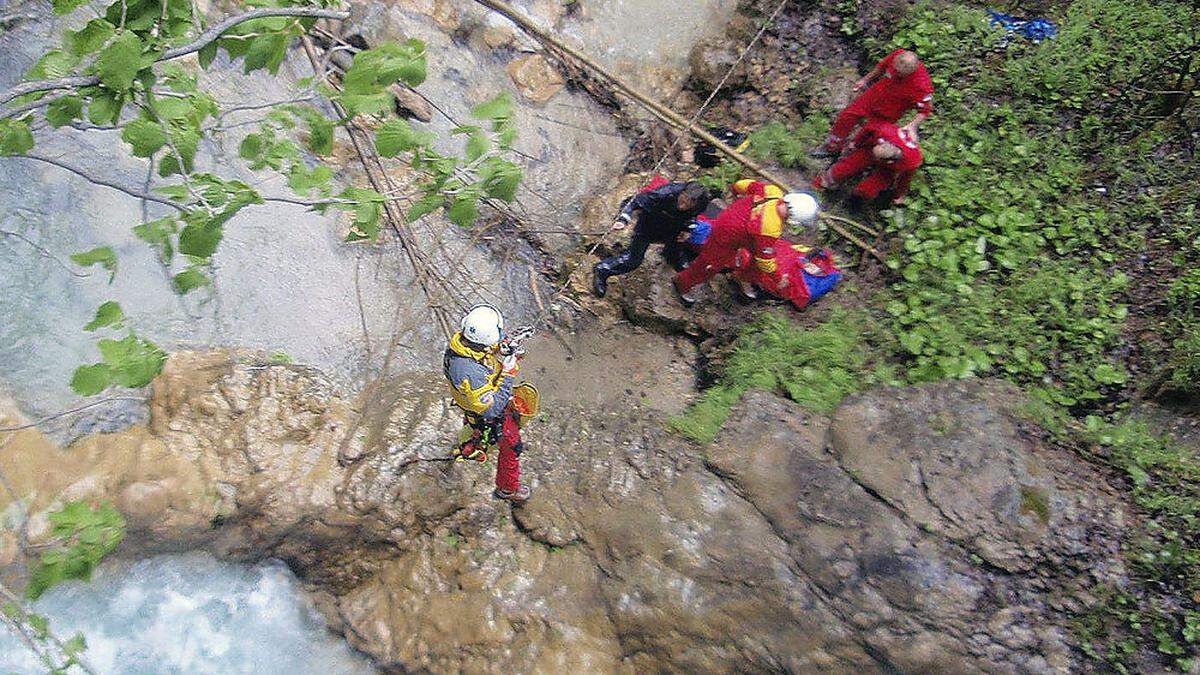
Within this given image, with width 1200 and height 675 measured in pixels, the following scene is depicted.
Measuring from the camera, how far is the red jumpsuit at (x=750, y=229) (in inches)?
190

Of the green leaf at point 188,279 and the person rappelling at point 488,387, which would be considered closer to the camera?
the green leaf at point 188,279

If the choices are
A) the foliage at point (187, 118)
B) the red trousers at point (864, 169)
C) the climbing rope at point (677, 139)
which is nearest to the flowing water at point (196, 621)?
the climbing rope at point (677, 139)

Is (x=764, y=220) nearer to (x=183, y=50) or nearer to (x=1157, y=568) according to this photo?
(x=1157, y=568)

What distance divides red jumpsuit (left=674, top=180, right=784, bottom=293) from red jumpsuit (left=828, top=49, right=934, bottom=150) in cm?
117

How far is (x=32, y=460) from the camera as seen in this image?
4.11 meters

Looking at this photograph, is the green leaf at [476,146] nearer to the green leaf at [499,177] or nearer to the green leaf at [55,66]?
the green leaf at [499,177]

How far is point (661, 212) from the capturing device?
17.1ft

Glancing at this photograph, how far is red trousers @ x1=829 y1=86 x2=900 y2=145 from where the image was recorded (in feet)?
17.9

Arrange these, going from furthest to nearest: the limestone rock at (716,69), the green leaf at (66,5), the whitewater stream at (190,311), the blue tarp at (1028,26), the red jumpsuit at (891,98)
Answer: the limestone rock at (716,69), the blue tarp at (1028,26), the red jumpsuit at (891,98), the whitewater stream at (190,311), the green leaf at (66,5)

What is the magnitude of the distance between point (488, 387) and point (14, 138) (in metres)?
2.29

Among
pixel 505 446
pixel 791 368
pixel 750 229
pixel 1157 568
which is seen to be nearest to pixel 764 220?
pixel 750 229

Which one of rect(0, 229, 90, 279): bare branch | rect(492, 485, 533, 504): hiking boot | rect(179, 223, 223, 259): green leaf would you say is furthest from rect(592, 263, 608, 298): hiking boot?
rect(179, 223, 223, 259): green leaf

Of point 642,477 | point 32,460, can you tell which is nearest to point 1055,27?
point 642,477

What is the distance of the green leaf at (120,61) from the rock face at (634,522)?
3115mm
